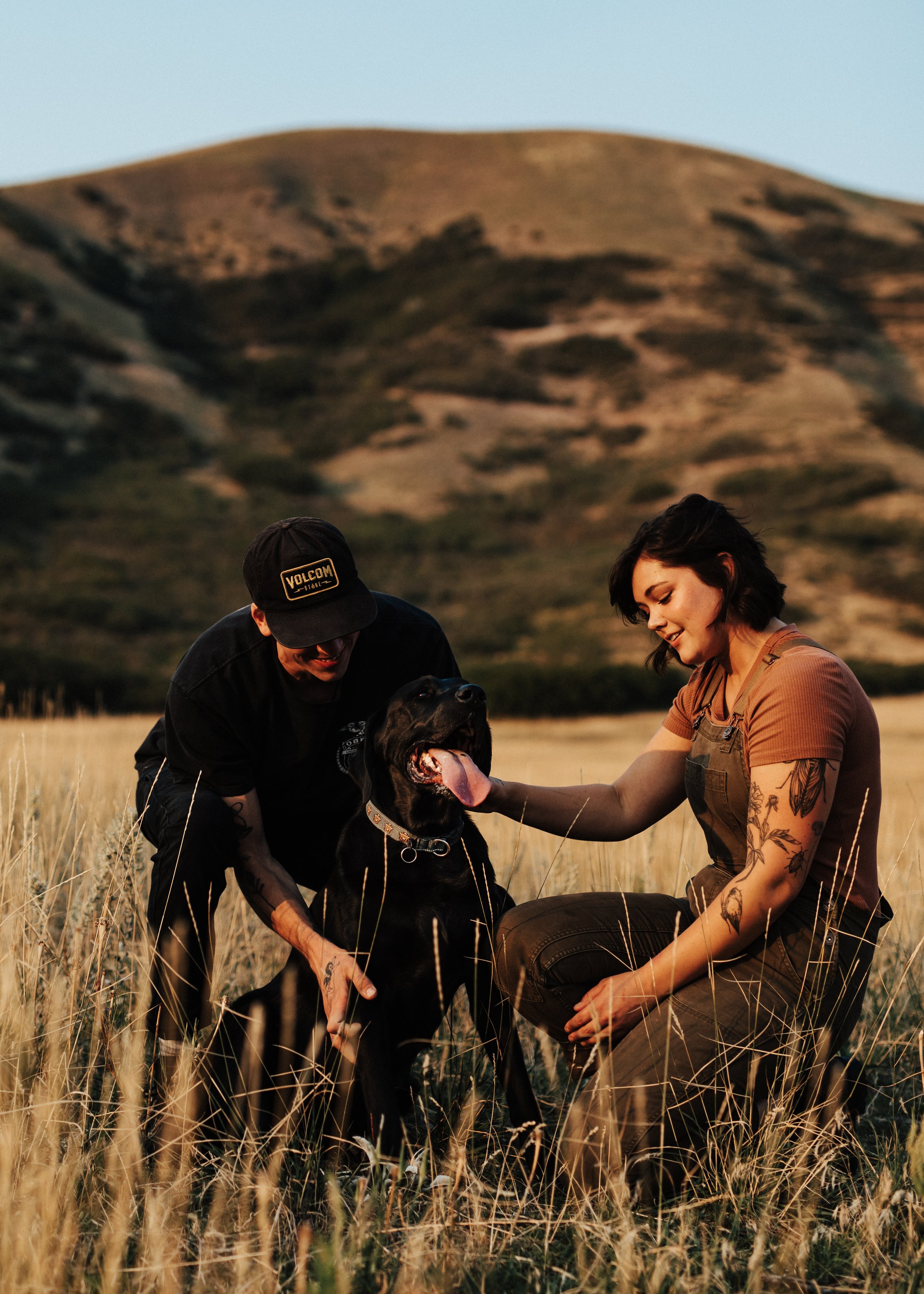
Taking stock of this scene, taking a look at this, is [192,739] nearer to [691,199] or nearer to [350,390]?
[350,390]

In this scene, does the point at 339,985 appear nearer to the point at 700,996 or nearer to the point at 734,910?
the point at 700,996

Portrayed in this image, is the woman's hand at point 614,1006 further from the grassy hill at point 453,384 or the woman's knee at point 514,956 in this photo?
the grassy hill at point 453,384

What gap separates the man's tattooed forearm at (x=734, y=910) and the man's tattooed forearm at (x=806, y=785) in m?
0.24

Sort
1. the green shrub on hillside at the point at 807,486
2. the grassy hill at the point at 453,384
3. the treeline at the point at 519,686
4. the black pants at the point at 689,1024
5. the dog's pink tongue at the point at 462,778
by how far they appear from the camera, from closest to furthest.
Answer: the black pants at the point at 689,1024 → the dog's pink tongue at the point at 462,778 → the treeline at the point at 519,686 → the grassy hill at the point at 453,384 → the green shrub on hillside at the point at 807,486

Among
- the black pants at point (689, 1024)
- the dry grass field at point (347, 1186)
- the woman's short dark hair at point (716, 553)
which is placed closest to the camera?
the dry grass field at point (347, 1186)

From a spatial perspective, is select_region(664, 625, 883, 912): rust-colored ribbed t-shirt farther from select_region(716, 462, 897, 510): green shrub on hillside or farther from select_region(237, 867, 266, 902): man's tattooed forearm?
select_region(716, 462, 897, 510): green shrub on hillside

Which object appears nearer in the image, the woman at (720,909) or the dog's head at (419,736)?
the woman at (720,909)

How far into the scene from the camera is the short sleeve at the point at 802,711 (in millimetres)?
2516

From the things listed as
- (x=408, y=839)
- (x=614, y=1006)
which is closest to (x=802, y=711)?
(x=614, y=1006)

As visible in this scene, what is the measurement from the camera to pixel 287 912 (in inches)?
118

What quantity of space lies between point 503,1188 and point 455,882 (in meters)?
0.76

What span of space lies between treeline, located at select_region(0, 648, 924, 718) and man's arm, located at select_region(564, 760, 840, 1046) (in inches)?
464

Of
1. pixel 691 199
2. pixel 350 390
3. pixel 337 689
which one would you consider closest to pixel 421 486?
pixel 350 390

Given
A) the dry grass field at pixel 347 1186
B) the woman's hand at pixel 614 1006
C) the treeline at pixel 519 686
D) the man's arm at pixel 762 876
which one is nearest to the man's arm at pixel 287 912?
the dry grass field at pixel 347 1186
